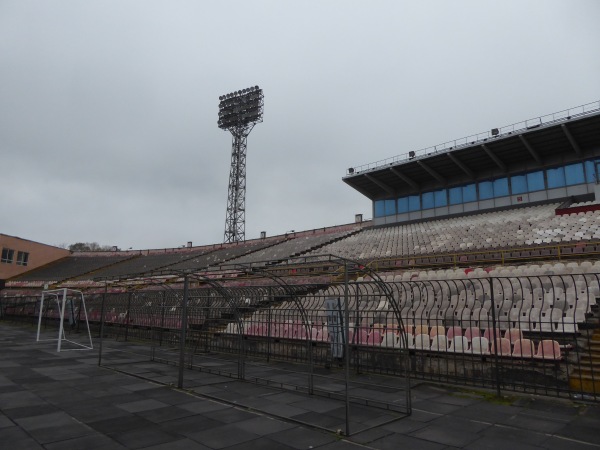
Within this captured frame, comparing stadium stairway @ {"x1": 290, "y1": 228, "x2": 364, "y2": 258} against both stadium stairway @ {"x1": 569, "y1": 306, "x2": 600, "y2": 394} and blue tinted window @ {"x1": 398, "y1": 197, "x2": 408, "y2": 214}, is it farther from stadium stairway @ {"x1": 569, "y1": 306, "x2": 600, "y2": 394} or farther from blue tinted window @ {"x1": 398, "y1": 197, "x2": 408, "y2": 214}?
stadium stairway @ {"x1": 569, "y1": 306, "x2": 600, "y2": 394}

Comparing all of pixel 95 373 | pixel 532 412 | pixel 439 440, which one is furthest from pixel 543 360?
pixel 95 373

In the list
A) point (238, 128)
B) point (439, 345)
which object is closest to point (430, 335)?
point (439, 345)

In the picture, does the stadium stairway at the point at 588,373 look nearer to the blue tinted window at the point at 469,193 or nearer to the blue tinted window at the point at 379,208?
the blue tinted window at the point at 469,193

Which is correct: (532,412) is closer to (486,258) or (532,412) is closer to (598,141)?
(486,258)

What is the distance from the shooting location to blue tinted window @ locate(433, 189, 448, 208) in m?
31.4

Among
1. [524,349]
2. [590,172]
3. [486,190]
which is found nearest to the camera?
[524,349]

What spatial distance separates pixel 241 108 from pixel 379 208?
110 ft

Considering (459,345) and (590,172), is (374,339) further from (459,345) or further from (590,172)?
(590,172)

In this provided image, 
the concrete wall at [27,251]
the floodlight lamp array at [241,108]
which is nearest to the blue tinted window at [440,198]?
the floodlight lamp array at [241,108]

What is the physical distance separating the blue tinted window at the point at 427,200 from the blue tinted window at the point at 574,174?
31.4 ft

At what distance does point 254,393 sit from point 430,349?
4884 mm

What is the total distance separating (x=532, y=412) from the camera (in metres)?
6.93

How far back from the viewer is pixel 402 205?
33.9 meters

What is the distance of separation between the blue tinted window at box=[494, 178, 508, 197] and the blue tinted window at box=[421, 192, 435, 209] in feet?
16.4
